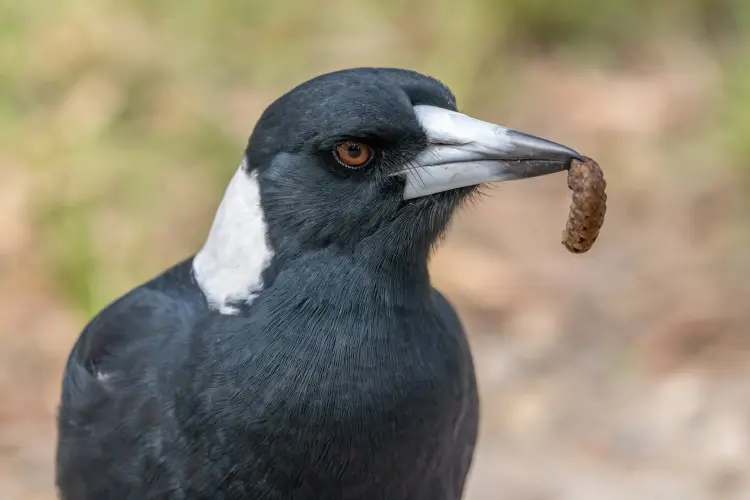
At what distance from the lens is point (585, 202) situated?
1.66 metres

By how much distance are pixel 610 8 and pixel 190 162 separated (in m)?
1.98

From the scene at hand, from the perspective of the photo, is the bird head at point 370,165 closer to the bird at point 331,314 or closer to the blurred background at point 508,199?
the bird at point 331,314

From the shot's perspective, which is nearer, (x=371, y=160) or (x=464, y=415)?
(x=371, y=160)

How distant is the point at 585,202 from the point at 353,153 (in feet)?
1.18

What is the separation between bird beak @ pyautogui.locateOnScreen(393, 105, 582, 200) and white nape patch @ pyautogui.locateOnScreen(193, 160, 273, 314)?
0.25 meters

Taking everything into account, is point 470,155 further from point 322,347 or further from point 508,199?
point 508,199

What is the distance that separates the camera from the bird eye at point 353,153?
1.63m

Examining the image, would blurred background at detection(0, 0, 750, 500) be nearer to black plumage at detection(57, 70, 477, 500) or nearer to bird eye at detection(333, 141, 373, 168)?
black plumage at detection(57, 70, 477, 500)

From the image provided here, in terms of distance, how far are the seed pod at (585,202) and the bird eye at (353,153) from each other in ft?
1.01

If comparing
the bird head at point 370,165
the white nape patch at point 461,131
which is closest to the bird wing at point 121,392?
the bird head at point 370,165

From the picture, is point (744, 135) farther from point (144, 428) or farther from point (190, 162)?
point (144, 428)

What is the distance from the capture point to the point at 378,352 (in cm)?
167

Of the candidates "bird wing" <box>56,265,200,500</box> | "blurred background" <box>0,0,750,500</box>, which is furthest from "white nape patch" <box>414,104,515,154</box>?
"blurred background" <box>0,0,750,500</box>

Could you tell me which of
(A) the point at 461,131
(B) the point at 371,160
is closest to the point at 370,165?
(B) the point at 371,160
